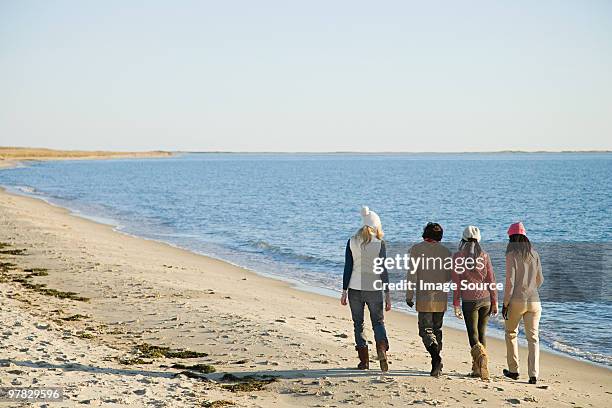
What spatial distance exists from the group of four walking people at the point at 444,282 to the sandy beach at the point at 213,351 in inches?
23.8

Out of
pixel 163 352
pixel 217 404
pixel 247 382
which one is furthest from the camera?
pixel 163 352

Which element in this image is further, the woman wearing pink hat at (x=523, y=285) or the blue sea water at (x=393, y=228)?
the blue sea water at (x=393, y=228)

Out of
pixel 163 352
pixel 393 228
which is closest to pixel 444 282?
pixel 163 352

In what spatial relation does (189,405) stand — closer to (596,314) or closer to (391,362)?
(391,362)

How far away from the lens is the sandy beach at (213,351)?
27.7 feet

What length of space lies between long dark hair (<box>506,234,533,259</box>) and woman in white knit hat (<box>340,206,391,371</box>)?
1704 millimetres

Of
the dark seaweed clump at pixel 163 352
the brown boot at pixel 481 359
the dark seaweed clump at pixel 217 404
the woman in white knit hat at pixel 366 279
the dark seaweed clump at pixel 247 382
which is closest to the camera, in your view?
the dark seaweed clump at pixel 217 404

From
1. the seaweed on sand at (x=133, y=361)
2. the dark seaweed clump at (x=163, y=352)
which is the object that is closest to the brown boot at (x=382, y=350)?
the dark seaweed clump at (x=163, y=352)

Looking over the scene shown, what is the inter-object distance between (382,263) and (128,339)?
463 cm

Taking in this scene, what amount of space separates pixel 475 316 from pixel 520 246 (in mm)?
1107


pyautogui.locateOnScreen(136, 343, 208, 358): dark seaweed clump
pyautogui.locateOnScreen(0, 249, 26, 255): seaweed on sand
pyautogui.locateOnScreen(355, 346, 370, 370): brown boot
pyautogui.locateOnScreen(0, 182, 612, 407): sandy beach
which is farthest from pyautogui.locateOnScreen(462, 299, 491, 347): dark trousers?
pyautogui.locateOnScreen(0, 249, 26, 255): seaweed on sand

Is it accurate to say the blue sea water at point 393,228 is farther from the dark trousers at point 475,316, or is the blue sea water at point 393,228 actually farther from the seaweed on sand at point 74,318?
the seaweed on sand at point 74,318

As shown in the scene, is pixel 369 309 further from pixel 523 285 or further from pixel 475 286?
pixel 523 285

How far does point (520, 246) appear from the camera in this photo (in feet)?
29.8
